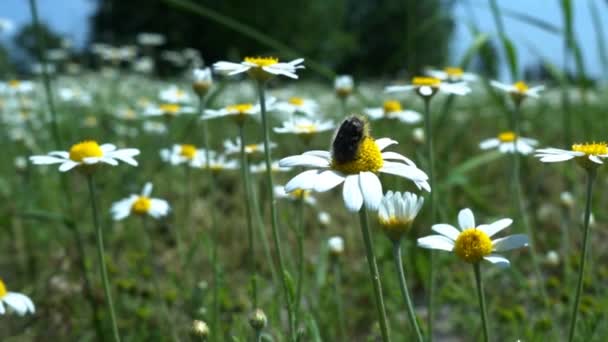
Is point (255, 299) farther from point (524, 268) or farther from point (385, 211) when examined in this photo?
point (524, 268)

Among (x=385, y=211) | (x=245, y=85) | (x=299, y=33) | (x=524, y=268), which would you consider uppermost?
(x=299, y=33)

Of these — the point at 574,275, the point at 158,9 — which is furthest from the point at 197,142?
the point at 158,9

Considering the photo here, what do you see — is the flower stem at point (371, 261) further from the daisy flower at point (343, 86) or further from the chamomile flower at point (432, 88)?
the daisy flower at point (343, 86)

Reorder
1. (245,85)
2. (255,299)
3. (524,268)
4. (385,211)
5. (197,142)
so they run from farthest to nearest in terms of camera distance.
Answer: (245,85), (197,142), (524,268), (255,299), (385,211)

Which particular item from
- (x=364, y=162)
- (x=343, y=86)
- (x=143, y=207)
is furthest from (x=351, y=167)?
(x=343, y=86)

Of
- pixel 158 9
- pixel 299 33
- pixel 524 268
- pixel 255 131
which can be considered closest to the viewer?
pixel 524 268

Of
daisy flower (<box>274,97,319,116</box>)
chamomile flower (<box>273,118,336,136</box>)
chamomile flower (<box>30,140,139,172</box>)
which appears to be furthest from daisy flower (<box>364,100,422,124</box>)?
chamomile flower (<box>30,140,139,172</box>)
